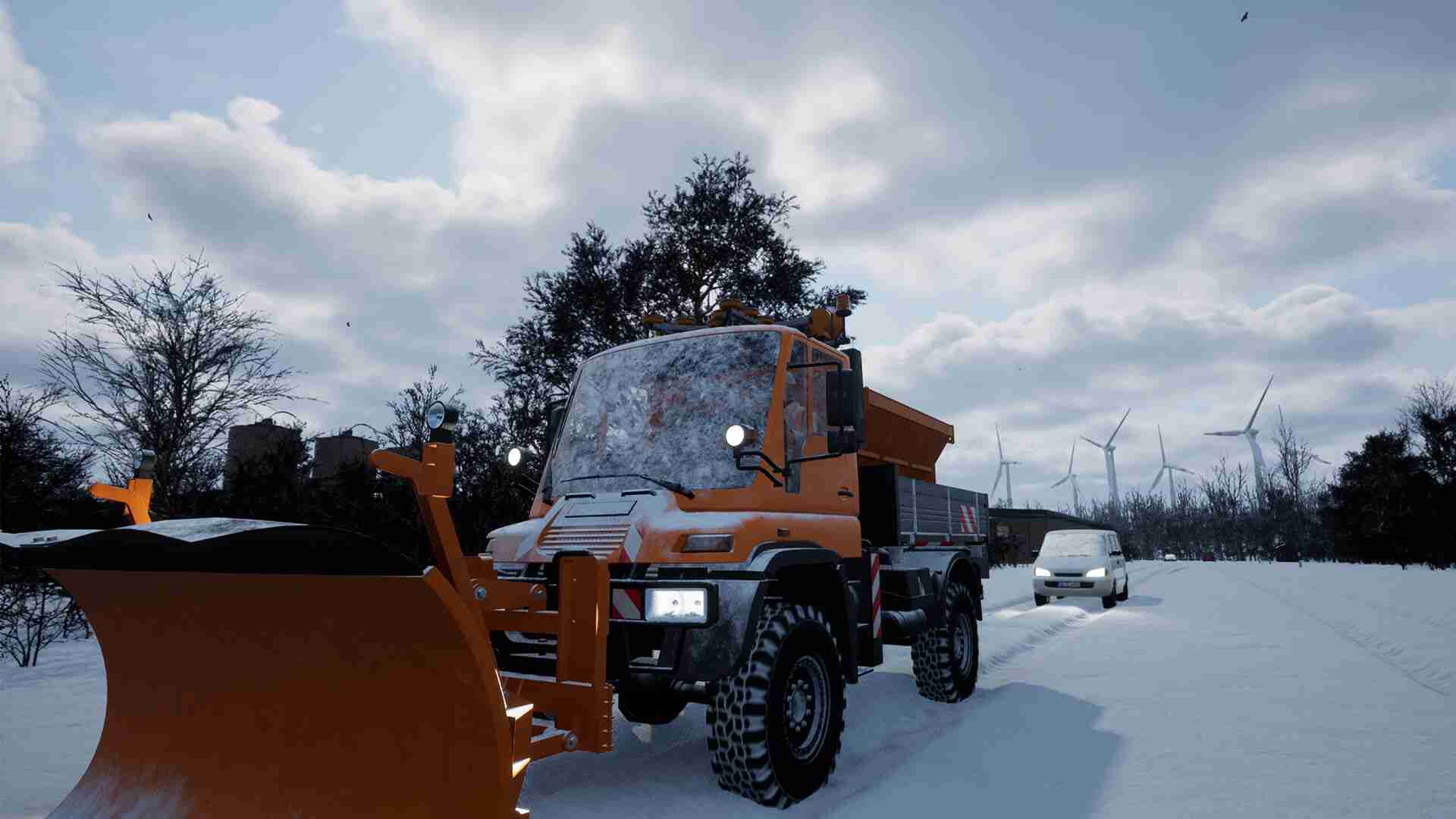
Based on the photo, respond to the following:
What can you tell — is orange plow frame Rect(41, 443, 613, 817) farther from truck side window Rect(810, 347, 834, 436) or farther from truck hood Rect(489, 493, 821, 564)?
truck side window Rect(810, 347, 834, 436)

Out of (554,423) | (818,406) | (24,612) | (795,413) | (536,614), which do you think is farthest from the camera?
(24,612)

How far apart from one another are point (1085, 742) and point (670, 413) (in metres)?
3.62

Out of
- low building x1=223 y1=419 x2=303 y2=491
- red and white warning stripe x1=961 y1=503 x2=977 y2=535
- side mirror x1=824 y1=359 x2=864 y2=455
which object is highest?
low building x1=223 y1=419 x2=303 y2=491

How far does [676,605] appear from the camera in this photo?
4020 millimetres

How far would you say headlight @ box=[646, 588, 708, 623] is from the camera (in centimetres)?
398

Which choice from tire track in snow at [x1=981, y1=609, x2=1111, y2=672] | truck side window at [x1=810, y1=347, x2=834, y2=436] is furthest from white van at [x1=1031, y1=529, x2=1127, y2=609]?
truck side window at [x1=810, y1=347, x2=834, y2=436]

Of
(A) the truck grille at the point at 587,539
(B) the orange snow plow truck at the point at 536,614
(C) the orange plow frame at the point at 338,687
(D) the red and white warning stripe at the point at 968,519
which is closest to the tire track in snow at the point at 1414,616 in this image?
(D) the red and white warning stripe at the point at 968,519

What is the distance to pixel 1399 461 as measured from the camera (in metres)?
35.5

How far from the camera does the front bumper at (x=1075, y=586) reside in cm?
1756

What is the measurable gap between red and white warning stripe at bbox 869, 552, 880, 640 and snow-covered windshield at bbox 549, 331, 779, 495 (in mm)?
1613

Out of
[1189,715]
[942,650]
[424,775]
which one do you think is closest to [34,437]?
[424,775]

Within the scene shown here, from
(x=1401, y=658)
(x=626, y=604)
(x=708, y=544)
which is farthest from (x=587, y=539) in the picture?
(x=1401, y=658)

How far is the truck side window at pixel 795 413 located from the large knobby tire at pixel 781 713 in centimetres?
87

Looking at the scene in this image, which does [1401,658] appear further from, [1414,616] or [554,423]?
[554,423]
